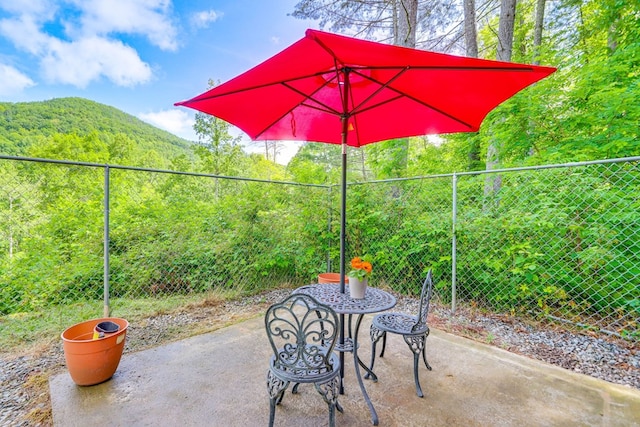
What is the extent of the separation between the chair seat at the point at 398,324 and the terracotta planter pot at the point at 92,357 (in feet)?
5.86

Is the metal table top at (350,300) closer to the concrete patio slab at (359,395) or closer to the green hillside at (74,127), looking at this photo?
the concrete patio slab at (359,395)

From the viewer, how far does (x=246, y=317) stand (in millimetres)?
3117

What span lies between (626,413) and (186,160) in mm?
14762

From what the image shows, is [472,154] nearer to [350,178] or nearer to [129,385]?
[350,178]

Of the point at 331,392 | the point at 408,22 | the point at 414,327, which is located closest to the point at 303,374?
the point at 331,392

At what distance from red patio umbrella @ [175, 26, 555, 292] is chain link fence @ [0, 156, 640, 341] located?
1.09 meters

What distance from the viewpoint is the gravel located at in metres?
1.77

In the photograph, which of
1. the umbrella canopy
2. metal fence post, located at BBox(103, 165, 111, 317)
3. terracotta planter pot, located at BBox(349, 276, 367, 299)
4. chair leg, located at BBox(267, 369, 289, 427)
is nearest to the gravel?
metal fence post, located at BBox(103, 165, 111, 317)

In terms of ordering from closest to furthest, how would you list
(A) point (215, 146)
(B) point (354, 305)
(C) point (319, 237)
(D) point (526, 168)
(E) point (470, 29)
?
(B) point (354, 305), (D) point (526, 168), (C) point (319, 237), (E) point (470, 29), (A) point (215, 146)

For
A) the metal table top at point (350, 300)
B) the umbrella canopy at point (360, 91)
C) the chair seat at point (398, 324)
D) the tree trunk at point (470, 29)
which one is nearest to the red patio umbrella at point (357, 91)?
the umbrella canopy at point (360, 91)

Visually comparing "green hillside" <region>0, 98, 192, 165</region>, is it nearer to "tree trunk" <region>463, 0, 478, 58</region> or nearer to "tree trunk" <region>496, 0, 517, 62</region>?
"tree trunk" <region>463, 0, 478, 58</region>

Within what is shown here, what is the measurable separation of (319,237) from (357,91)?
2393mm

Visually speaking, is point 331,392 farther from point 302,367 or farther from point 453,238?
point 453,238

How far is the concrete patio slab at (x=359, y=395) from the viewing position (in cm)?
157
